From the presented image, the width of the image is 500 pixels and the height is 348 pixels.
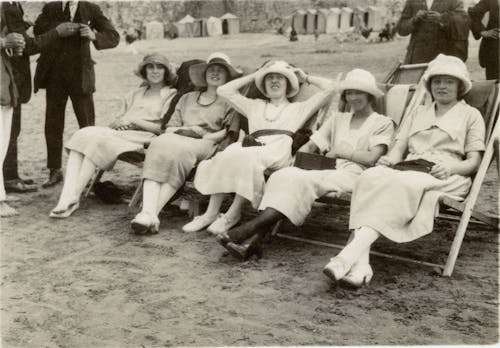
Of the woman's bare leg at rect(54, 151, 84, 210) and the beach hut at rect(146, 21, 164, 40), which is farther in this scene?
the beach hut at rect(146, 21, 164, 40)

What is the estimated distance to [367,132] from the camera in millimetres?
5105

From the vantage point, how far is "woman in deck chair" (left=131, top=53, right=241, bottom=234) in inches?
214

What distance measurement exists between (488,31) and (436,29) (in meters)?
0.57

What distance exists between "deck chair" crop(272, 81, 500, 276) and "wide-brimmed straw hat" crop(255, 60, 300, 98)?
99cm

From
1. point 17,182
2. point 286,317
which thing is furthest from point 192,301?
point 17,182

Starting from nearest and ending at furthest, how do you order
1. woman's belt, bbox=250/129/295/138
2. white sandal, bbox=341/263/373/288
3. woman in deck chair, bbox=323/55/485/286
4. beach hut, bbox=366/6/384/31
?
1. white sandal, bbox=341/263/373/288
2. woman in deck chair, bbox=323/55/485/286
3. woman's belt, bbox=250/129/295/138
4. beach hut, bbox=366/6/384/31

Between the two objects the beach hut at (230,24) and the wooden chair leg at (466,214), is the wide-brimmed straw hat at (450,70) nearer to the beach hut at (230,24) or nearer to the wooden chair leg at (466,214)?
the wooden chair leg at (466,214)

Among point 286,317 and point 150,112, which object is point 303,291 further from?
point 150,112

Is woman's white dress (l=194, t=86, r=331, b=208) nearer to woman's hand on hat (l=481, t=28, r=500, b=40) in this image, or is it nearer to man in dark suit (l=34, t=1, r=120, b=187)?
man in dark suit (l=34, t=1, r=120, b=187)

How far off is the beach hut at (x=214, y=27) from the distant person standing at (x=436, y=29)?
29.3 metres

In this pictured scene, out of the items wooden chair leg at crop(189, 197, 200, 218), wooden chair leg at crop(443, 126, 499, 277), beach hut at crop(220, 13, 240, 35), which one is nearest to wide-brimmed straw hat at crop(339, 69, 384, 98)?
wooden chair leg at crop(443, 126, 499, 277)

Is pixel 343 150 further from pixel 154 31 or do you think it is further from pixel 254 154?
pixel 154 31

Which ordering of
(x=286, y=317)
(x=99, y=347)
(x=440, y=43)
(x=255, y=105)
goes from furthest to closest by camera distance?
(x=440, y=43), (x=255, y=105), (x=286, y=317), (x=99, y=347)

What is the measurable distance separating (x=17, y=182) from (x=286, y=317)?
3939mm
